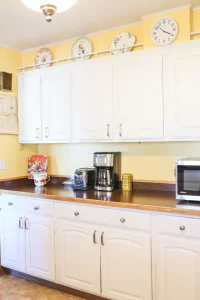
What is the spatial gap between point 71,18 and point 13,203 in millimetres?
1822

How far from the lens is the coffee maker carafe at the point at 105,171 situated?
8.87 ft

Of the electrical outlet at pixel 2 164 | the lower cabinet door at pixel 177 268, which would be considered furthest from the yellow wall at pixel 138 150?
the lower cabinet door at pixel 177 268

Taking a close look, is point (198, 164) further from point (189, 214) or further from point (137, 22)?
point (137, 22)

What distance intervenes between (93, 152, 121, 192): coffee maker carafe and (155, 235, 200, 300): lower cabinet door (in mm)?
794

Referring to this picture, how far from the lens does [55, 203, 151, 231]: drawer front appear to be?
6.97 feet

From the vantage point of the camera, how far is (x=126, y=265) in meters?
2.20

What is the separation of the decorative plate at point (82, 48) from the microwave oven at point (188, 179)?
1.51m

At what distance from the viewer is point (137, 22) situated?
264 cm

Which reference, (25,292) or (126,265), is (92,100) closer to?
(126,265)

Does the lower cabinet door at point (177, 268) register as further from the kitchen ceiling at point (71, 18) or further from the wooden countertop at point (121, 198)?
the kitchen ceiling at point (71, 18)

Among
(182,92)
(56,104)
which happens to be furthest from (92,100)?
(182,92)

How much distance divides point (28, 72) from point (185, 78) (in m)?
1.72

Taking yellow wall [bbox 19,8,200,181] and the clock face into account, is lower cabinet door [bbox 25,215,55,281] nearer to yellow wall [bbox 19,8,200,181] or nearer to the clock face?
yellow wall [bbox 19,8,200,181]

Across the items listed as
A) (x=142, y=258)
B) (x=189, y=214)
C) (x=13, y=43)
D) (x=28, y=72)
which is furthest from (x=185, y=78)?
(x=13, y=43)
